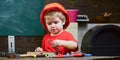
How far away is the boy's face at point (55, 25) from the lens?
1501 millimetres

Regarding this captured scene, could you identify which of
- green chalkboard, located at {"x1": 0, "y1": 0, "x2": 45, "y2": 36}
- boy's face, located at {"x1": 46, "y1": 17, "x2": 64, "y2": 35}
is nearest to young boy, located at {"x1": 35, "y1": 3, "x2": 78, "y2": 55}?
boy's face, located at {"x1": 46, "y1": 17, "x2": 64, "y2": 35}

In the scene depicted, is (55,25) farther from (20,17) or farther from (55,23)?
(20,17)

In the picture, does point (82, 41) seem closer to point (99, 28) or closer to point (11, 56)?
point (99, 28)

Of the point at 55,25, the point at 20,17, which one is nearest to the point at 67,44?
the point at 55,25

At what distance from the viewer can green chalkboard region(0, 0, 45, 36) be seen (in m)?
1.96

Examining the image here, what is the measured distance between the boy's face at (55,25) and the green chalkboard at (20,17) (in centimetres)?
47

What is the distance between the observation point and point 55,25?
1.50m

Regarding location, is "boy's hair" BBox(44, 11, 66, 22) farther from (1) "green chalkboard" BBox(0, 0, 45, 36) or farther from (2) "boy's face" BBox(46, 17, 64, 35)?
(1) "green chalkboard" BBox(0, 0, 45, 36)

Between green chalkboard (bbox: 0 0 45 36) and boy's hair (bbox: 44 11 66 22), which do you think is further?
green chalkboard (bbox: 0 0 45 36)

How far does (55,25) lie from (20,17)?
1.93 ft

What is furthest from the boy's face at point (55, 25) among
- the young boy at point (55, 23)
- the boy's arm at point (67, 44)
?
the boy's arm at point (67, 44)

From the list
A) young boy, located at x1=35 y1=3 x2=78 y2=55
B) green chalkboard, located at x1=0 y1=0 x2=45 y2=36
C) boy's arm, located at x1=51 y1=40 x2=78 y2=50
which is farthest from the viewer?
green chalkboard, located at x1=0 y1=0 x2=45 y2=36

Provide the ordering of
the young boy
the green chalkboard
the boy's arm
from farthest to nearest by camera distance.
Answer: the green chalkboard < the young boy < the boy's arm

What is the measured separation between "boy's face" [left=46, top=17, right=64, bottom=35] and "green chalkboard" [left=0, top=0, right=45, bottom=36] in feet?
1.55
